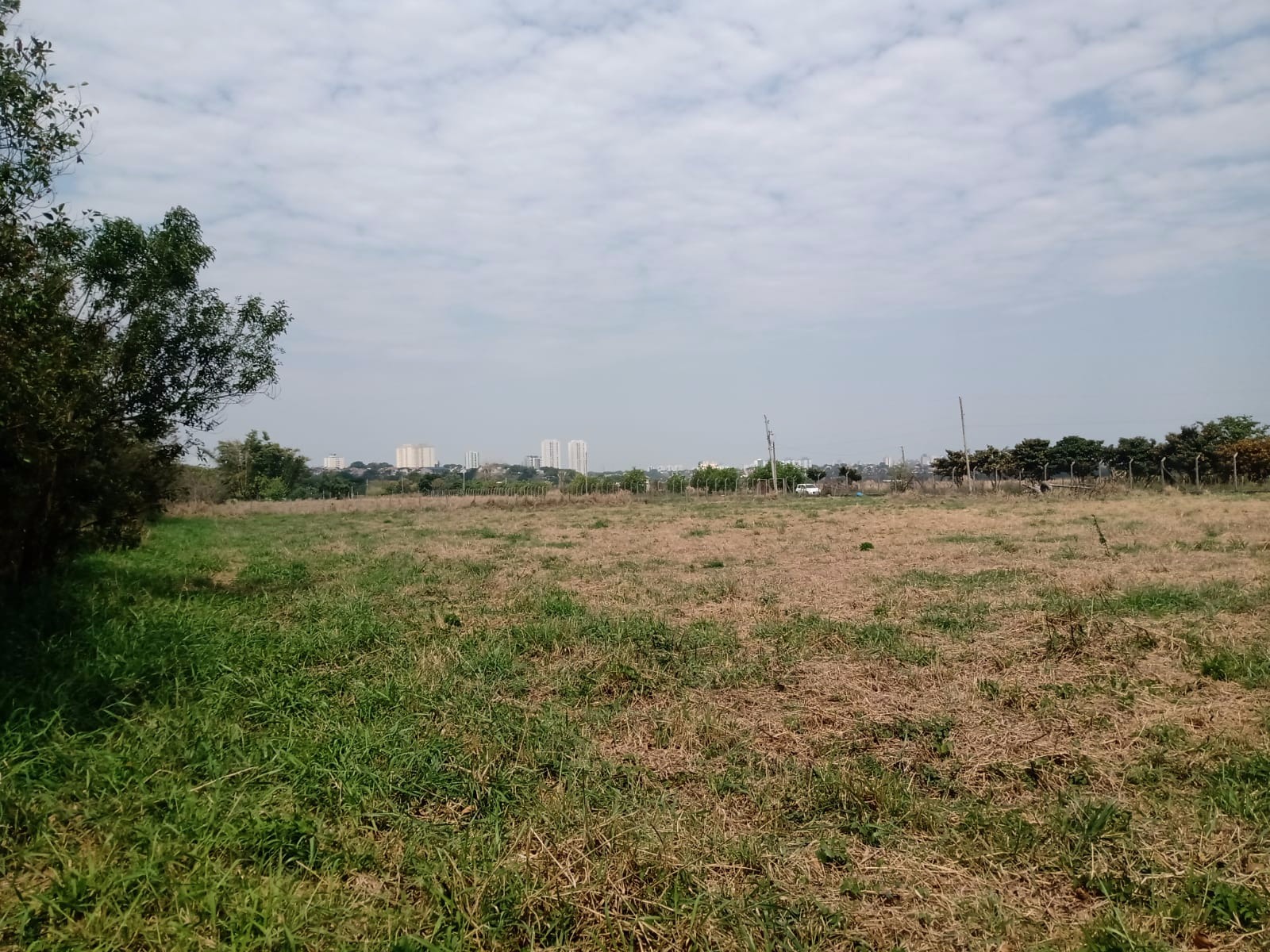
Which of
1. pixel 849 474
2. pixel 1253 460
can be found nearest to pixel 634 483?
pixel 849 474

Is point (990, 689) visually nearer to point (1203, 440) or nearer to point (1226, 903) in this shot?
point (1226, 903)

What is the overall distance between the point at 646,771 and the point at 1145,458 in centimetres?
5420

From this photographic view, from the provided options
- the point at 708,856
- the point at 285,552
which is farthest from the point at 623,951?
the point at 285,552

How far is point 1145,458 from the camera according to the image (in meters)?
47.5

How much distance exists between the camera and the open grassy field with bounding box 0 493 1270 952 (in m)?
3.05

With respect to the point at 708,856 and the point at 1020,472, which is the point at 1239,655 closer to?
the point at 708,856

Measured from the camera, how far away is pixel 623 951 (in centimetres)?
292

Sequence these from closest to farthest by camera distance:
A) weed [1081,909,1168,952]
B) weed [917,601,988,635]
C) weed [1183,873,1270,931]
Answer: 1. weed [1081,909,1168,952]
2. weed [1183,873,1270,931]
3. weed [917,601,988,635]

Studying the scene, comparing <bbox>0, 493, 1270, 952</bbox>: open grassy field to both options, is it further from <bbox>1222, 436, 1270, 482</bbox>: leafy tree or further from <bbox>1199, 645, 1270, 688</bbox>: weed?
<bbox>1222, 436, 1270, 482</bbox>: leafy tree

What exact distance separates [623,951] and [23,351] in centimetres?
605

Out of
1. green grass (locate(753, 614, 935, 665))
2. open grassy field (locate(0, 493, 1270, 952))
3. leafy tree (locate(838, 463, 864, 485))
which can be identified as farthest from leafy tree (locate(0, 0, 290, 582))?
leafy tree (locate(838, 463, 864, 485))

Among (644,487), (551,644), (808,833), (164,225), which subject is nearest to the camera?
(808,833)

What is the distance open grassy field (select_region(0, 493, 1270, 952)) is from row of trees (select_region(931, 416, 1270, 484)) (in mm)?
34046

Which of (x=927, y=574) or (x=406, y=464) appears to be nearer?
(x=927, y=574)
